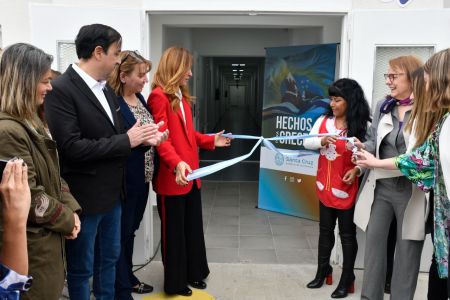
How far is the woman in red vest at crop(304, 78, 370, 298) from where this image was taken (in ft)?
10.0

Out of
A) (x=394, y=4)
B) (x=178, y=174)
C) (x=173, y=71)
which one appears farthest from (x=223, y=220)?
(x=394, y=4)

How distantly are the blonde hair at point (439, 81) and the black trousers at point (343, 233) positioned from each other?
3.82 feet

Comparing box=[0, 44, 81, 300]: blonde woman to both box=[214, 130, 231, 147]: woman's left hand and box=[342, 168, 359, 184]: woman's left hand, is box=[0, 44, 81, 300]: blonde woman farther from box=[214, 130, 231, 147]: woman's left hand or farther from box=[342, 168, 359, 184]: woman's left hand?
box=[342, 168, 359, 184]: woman's left hand

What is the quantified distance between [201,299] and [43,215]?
174 centimetres

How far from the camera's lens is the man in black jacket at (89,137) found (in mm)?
2166

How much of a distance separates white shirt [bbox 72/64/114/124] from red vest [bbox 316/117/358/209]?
1.61 metres

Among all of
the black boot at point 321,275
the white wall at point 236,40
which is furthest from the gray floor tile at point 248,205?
the white wall at point 236,40

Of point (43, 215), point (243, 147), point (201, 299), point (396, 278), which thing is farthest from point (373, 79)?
point (243, 147)

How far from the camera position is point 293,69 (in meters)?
5.11

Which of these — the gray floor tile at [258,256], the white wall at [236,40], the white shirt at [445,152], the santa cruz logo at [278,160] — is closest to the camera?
the white shirt at [445,152]

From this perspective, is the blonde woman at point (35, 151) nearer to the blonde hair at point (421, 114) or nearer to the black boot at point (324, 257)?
the blonde hair at point (421, 114)

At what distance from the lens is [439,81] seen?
2137 millimetres

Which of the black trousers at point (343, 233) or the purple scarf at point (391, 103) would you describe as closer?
the purple scarf at point (391, 103)

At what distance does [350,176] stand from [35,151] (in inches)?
83.2
